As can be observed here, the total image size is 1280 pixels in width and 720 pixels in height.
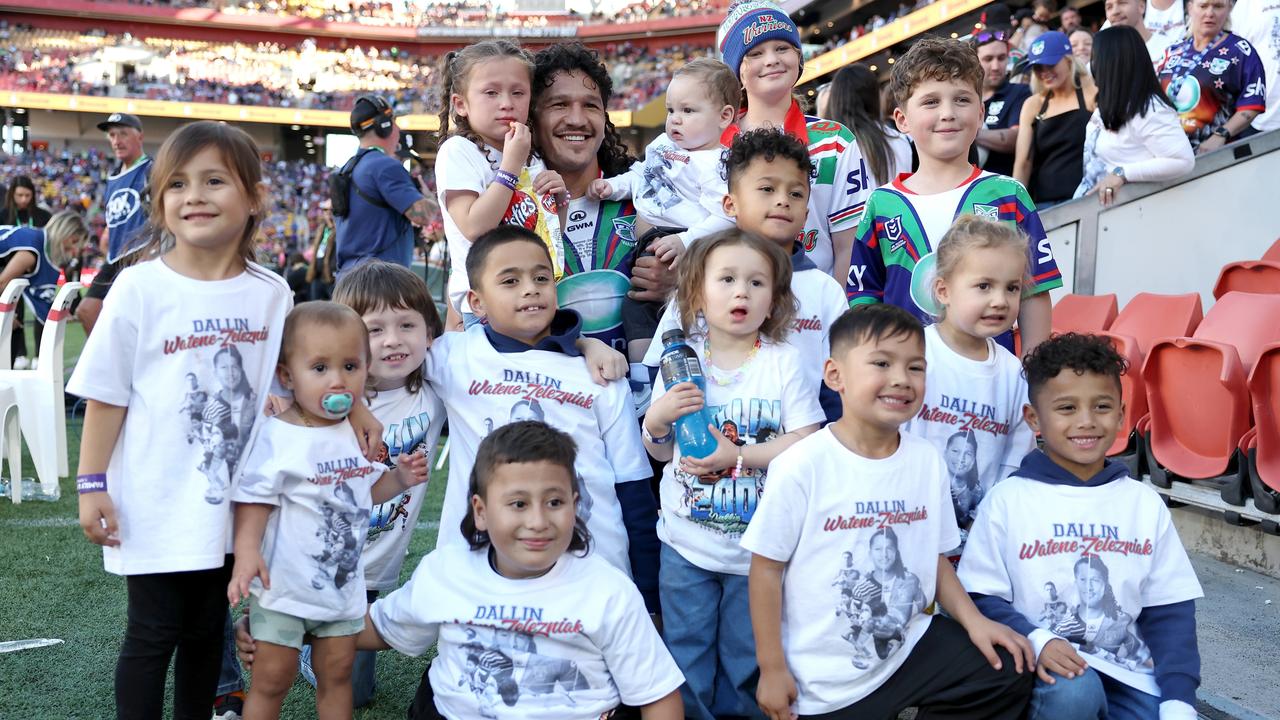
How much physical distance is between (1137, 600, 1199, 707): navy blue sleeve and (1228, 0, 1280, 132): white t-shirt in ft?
Answer: 14.4

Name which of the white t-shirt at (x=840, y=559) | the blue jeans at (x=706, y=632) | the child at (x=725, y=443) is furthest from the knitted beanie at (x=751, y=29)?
the blue jeans at (x=706, y=632)

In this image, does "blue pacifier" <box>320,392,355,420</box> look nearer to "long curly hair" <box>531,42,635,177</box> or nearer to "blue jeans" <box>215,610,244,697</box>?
"blue jeans" <box>215,610,244,697</box>

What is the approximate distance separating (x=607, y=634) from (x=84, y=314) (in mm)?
4805

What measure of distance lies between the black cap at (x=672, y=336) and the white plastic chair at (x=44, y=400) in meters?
3.69

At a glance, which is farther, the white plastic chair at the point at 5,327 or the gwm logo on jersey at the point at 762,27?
the white plastic chair at the point at 5,327

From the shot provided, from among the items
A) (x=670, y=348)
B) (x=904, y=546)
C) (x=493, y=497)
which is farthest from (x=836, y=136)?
(x=493, y=497)

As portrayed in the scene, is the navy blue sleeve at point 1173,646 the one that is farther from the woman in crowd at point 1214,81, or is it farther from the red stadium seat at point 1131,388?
the woman in crowd at point 1214,81

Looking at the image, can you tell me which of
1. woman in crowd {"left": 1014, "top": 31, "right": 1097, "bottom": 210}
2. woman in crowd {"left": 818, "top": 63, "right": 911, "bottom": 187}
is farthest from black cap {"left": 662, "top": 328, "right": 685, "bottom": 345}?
woman in crowd {"left": 1014, "top": 31, "right": 1097, "bottom": 210}

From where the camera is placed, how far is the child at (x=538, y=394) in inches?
98.3

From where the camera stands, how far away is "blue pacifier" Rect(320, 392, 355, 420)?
7.30 ft

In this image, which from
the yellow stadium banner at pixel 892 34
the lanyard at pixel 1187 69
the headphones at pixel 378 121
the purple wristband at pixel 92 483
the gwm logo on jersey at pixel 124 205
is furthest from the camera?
the yellow stadium banner at pixel 892 34

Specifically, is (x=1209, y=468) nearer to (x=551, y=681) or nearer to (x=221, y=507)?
(x=551, y=681)

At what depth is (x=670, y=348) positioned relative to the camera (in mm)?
2455

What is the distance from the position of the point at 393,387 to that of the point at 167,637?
791 millimetres
